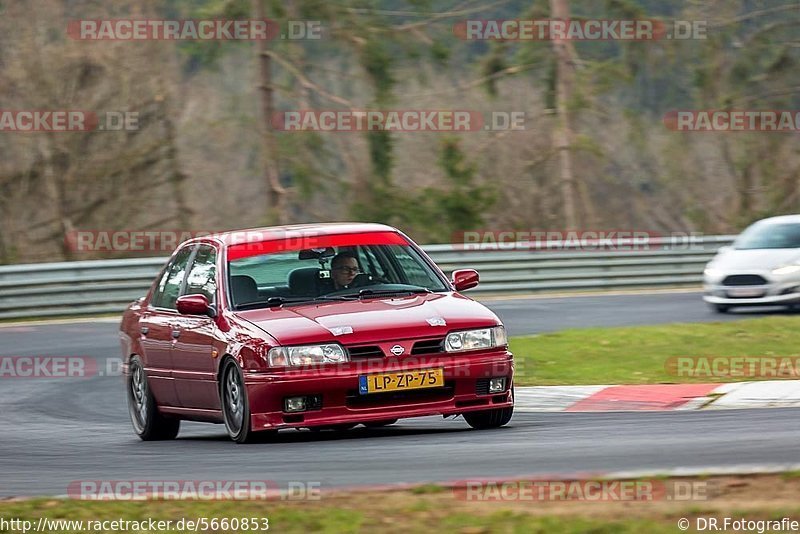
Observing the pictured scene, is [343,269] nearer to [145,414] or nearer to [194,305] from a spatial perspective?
[194,305]

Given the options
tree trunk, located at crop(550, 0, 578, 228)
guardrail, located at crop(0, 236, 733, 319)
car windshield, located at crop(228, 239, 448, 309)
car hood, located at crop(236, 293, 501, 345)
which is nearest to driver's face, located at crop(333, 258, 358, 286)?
car windshield, located at crop(228, 239, 448, 309)

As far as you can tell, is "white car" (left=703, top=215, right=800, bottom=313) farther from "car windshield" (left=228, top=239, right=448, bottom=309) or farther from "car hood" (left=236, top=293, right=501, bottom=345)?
"car hood" (left=236, top=293, right=501, bottom=345)

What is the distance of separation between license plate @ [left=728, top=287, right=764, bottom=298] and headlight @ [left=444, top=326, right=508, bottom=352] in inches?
457

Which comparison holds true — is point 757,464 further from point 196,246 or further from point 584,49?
point 584,49

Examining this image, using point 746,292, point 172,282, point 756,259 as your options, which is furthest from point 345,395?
point 756,259

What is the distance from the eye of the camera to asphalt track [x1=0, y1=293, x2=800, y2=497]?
24.6 ft

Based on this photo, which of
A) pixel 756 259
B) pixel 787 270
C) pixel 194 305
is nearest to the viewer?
pixel 194 305

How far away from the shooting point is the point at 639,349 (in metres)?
15.4

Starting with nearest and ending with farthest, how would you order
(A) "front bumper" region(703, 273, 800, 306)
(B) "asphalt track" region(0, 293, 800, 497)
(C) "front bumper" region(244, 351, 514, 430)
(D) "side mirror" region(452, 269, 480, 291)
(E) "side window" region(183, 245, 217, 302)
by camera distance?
1. (B) "asphalt track" region(0, 293, 800, 497)
2. (C) "front bumper" region(244, 351, 514, 430)
3. (E) "side window" region(183, 245, 217, 302)
4. (D) "side mirror" region(452, 269, 480, 291)
5. (A) "front bumper" region(703, 273, 800, 306)

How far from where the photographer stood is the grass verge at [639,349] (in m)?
13.7

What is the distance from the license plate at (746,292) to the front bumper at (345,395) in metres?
12.0

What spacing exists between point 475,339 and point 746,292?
39.2ft

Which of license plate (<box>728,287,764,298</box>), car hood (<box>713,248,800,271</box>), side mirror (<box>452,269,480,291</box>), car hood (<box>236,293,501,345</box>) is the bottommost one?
license plate (<box>728,287,764,298</box>)

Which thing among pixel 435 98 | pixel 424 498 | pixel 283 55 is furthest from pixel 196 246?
pixel 435 98
